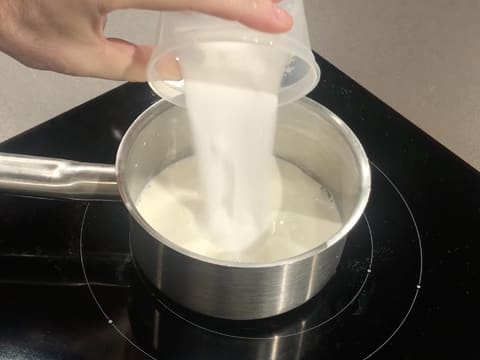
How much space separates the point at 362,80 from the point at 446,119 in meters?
0.15

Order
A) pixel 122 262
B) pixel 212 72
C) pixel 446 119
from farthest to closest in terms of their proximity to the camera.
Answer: pixel 446 119 → pixel 122 262 → pixel 212 72

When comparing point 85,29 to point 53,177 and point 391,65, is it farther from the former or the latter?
point 391,65

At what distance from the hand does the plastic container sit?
0.10ft

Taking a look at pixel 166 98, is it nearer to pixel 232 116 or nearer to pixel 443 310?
pixel 232 116

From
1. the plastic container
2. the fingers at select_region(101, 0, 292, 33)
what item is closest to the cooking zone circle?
the plastic container

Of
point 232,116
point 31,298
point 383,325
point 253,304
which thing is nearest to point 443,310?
point 383,325

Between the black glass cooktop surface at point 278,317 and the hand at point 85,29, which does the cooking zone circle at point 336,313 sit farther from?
the hand at point 85,29

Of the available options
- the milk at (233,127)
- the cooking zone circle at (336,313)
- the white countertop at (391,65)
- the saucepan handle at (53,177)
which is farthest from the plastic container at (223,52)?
the white countertop at (391,65)

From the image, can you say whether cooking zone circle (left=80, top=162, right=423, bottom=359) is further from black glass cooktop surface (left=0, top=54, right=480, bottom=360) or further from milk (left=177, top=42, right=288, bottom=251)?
milk (left=177, top=42, right=288, bottom=251)

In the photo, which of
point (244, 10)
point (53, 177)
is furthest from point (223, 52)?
point (53, 177)

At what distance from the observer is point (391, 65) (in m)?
1.05

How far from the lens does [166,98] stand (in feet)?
2.40

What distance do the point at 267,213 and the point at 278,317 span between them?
16 centimetres

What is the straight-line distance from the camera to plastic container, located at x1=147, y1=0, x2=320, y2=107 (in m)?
0.58
